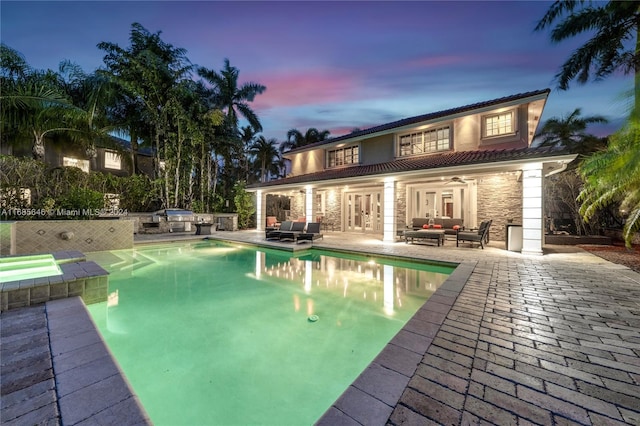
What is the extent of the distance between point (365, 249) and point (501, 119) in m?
8.70

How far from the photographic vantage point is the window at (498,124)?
1104 cm

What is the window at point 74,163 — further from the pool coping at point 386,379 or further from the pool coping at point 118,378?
the pool coping at point 386,379

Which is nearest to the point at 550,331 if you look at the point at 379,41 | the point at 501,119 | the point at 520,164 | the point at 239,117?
the point at 520,164

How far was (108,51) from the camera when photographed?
14.1 m

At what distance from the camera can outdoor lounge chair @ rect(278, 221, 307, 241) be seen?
449 inches

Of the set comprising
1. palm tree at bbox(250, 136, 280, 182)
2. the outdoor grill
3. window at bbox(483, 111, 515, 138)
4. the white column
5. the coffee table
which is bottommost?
the coffee table

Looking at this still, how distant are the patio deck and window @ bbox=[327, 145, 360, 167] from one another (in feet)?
42.1

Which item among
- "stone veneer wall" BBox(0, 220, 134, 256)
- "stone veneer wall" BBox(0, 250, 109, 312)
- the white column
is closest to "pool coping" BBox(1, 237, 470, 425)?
"stone veneer wall" BBox(0, 250, 109, 312)

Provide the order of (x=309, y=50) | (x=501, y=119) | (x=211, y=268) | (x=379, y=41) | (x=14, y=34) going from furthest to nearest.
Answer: (x=309, y=50)
(x=379, y=41)
(x=14, y=34)
(x=501, y=119)
(x=211, y=268)

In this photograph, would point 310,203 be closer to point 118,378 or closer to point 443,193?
point 443,193

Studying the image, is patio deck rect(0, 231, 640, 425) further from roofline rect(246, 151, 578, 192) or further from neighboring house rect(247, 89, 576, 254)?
neighboring house rect(247, 89, 576, 254)

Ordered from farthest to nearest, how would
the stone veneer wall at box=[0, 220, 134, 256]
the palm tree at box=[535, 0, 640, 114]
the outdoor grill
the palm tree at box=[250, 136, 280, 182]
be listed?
the palm tree at box=[250, 136, 280, 182] → the outdoor grill → the palm tree at box=[535, 0, 640, 114] → the stone veneer wall at box=[0, 220, 134, 256]

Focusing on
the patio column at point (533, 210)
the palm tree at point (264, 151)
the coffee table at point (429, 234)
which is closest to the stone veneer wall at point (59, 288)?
the coffee table at point (429, 234)

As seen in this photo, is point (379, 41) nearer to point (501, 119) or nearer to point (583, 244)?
point (501, 119)
